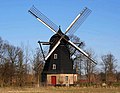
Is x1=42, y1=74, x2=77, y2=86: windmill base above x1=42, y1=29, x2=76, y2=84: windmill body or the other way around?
the other way around

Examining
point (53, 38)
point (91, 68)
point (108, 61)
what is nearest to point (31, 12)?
point (53, 38)

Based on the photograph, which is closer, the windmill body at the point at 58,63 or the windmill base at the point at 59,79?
the windmill base at the point at 59,79

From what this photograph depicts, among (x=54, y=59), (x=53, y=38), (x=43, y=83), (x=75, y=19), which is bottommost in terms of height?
(x=43, y=83)

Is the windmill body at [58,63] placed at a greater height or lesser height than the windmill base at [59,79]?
greater


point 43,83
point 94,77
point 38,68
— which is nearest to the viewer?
point 43,83

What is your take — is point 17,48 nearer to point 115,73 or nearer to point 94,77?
point 94,77

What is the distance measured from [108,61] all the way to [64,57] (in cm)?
2886

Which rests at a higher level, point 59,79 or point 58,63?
point 58,63

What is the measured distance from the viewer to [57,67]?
176 feet

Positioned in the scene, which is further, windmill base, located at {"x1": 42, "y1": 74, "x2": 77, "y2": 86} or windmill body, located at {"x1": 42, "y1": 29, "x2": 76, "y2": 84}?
windmill body, located at {"x1": 42, "y1": 29, "x2": 76, "y2": 84}

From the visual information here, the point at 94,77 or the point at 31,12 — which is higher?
the point at 31,12

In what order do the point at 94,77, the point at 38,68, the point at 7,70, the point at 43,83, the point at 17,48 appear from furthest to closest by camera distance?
1. the point at 94,77
2. the point at 17,48
3. the point at 38,68
4. the point at 7,70
5. the point at 43,83

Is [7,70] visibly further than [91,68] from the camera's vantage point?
No

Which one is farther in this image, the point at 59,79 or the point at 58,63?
the point at 58,63
